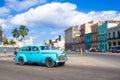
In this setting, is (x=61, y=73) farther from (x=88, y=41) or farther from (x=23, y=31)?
(x=88, y=41)

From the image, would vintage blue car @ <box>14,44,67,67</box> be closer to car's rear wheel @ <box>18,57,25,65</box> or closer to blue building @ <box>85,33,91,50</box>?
car's rear wheel @ <box>18,57,25,65</box>

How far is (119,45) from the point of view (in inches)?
3465

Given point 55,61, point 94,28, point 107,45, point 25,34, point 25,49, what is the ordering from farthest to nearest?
point 94,28
point 25,34
point 107,45
point 25,49
point 55,61

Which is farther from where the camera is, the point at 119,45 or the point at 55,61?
the point at 119,45

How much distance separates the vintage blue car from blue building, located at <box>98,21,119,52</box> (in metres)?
73.3

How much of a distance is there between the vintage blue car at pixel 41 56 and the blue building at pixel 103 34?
240 feet

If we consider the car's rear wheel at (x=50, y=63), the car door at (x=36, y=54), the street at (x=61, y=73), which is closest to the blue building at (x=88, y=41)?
the car door at (x=36, y=54)

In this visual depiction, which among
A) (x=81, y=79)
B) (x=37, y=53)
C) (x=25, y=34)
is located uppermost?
(x=25, y=34)

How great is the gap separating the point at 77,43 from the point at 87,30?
40.6ft

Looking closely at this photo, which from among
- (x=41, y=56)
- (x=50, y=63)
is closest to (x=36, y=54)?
(x=41, y=56)

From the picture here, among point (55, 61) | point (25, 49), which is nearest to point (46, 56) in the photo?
point (55, 61)

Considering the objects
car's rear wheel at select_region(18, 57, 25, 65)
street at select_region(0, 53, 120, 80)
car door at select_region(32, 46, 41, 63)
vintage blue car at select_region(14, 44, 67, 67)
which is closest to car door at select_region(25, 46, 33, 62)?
vintage blue car at select_region(14, 44, 67, 67)

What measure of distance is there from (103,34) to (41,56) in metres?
81.6

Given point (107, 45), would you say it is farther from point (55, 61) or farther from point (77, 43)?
point (55, 61)
